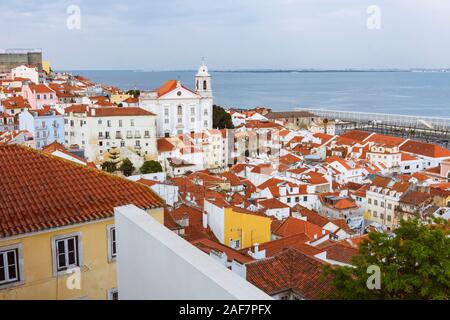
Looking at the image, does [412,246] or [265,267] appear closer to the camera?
[412,246]

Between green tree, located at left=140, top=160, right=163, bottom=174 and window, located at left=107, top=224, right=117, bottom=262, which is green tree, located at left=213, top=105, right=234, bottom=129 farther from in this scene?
window, located at left=107, top=224, right=117, bottom=262

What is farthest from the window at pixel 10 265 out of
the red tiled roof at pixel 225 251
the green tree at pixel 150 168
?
the green tree at pixel 150 168

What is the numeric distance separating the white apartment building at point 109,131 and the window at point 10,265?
30.8m

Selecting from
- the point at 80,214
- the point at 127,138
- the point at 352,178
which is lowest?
the point at 352,178

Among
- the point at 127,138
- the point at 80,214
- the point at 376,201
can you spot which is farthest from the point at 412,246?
the point at 127,138

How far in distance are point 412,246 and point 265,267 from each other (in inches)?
138

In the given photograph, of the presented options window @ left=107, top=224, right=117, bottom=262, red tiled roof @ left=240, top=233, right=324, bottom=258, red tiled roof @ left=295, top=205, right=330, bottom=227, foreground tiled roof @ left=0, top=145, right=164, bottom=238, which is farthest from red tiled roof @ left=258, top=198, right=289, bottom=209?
window @ left=107, top=224, right=117, bottom=262

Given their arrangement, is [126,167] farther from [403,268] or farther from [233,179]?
[403,268]

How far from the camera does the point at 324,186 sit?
91.1 ft

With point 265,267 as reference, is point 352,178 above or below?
below

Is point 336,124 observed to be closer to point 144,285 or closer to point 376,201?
point 376,201

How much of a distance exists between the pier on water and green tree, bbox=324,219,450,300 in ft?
173

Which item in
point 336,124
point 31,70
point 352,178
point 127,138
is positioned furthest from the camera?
point 336,124
